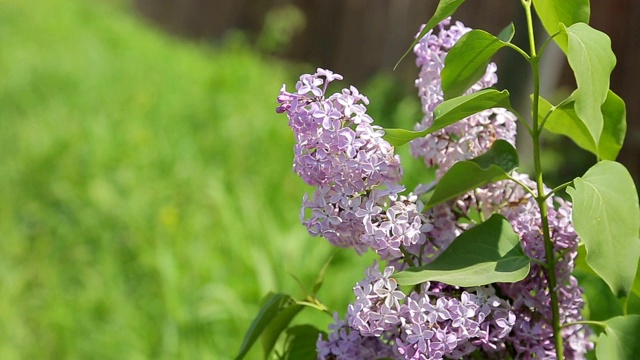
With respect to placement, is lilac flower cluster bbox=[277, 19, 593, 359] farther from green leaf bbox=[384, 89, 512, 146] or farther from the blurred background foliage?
the blurred background foliage

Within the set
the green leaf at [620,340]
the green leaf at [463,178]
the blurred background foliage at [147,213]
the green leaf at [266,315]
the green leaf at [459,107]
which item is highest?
the green leaf at [459,107]

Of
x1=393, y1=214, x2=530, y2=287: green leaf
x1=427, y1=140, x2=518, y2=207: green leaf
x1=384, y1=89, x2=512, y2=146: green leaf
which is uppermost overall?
x1=384, y1=89, x2=512, y2=146: green leaf

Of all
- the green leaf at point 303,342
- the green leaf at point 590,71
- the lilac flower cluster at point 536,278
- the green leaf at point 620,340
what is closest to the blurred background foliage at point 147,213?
the green leaf at point 303,342

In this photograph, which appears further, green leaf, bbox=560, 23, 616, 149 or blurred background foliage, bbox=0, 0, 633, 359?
blurred background foliage, bbox=0, 0, 633, 359

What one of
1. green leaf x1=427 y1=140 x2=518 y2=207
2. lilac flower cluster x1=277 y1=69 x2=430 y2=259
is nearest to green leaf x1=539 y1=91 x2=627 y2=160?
green leaf x1=427 y1=140 x2=518 y2=207

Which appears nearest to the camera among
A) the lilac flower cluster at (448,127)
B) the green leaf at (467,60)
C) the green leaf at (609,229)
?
the green leaf at (609,229)

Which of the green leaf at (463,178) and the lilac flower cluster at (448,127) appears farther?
the lilac flower cluster at (448,127)

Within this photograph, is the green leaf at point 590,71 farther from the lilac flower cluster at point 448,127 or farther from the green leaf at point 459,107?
the lilac flower cluster at point 448,127

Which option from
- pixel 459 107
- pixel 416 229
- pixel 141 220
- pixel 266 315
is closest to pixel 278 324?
pixel 266 315
